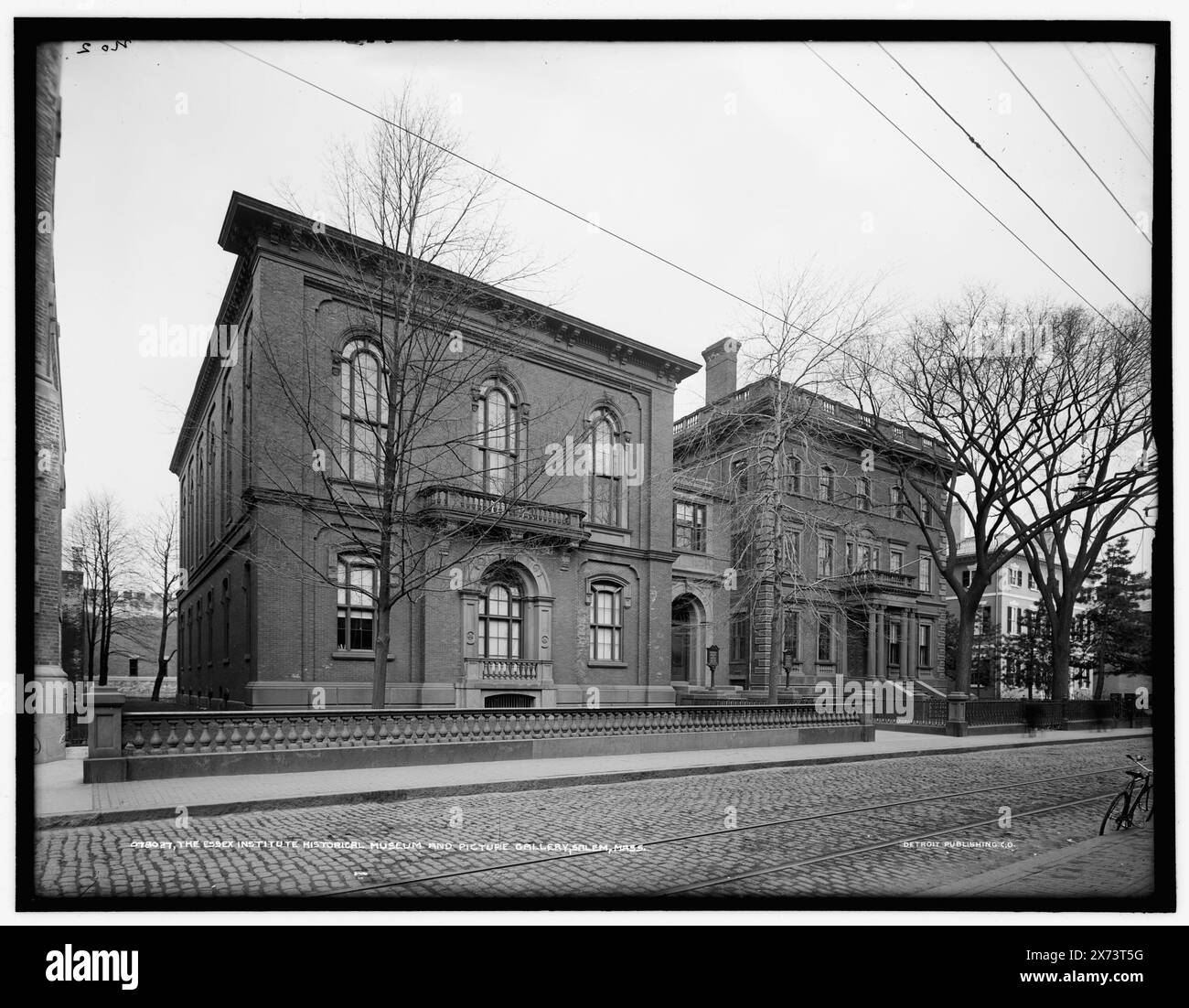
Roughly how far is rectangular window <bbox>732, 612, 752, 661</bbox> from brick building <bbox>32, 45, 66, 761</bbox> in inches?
1108

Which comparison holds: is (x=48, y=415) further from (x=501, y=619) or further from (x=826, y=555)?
(x=826, y=555)

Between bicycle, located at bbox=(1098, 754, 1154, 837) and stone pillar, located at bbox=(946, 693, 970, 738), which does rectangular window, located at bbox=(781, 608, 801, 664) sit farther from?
bicycle, located at bbox=(1098, 754, 1154, 837)

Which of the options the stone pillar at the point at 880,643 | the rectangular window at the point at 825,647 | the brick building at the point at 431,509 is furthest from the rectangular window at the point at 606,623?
the stone pillar at the point at 880,643

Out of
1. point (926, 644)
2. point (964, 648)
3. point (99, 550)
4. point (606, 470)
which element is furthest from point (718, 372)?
point (99, 550)

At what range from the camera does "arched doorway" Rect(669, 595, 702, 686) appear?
34781 mm

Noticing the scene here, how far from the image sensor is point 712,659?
34.6 metres

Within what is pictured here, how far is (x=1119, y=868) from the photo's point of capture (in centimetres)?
749

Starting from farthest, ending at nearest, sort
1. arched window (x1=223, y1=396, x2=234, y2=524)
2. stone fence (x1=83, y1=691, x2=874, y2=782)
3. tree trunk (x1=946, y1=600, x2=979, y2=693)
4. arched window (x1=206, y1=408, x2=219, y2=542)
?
tree trunk (x1=946, y1=600, x2=979, y2=693) → arched window (x1=206, y1=408, x2=219, y2=542) → arched window (x1=223, y1=396, x2=234, y2=524) → stone fence (x1=83, y1=691, x2=874, y2=782)

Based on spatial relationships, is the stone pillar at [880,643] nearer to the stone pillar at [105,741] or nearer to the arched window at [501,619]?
the arched window at [501,619]

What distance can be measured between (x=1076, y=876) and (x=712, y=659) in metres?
27.4

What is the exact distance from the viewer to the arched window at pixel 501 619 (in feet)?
81.9

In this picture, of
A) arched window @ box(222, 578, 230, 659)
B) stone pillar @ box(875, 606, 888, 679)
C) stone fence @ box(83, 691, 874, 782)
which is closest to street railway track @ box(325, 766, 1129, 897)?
stone fence @ box(83, 691, 874, 782)
